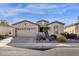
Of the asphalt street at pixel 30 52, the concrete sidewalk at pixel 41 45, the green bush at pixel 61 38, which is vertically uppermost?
the green bush at pixel 61 38

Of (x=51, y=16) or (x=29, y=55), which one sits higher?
(x=51, y=16)

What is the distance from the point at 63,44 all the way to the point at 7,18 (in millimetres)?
1337

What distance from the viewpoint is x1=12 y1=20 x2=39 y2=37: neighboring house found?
13.4 meters

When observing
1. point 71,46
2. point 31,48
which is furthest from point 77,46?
point 31,48

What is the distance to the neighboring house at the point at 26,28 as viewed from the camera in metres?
13.4

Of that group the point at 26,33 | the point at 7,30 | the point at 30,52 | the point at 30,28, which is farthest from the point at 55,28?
the point at 7,30

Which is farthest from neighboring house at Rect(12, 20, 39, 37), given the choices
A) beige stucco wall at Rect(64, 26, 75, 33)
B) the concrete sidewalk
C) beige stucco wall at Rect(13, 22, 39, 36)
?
beige stucco wall at Rect(64, 26, 75, 33)

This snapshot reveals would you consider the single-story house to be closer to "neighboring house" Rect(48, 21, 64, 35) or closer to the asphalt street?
"neighboring house" Rect(48, 21, 64, 35)

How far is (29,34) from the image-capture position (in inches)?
529

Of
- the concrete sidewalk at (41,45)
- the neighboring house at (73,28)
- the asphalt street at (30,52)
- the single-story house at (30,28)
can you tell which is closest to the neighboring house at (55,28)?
the single-story house at (30,28)

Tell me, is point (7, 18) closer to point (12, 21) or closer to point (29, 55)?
point (12, 21)

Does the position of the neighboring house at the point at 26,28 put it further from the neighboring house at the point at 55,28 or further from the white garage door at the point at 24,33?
the neighboring house at the point at 55,28

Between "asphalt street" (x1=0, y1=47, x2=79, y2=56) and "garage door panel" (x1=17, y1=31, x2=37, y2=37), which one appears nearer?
"asphalt street" (x1=0, y1=47, x2=79, y2=56)

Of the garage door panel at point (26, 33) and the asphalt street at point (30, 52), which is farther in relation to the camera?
the garage door panel at point (26, 33)
